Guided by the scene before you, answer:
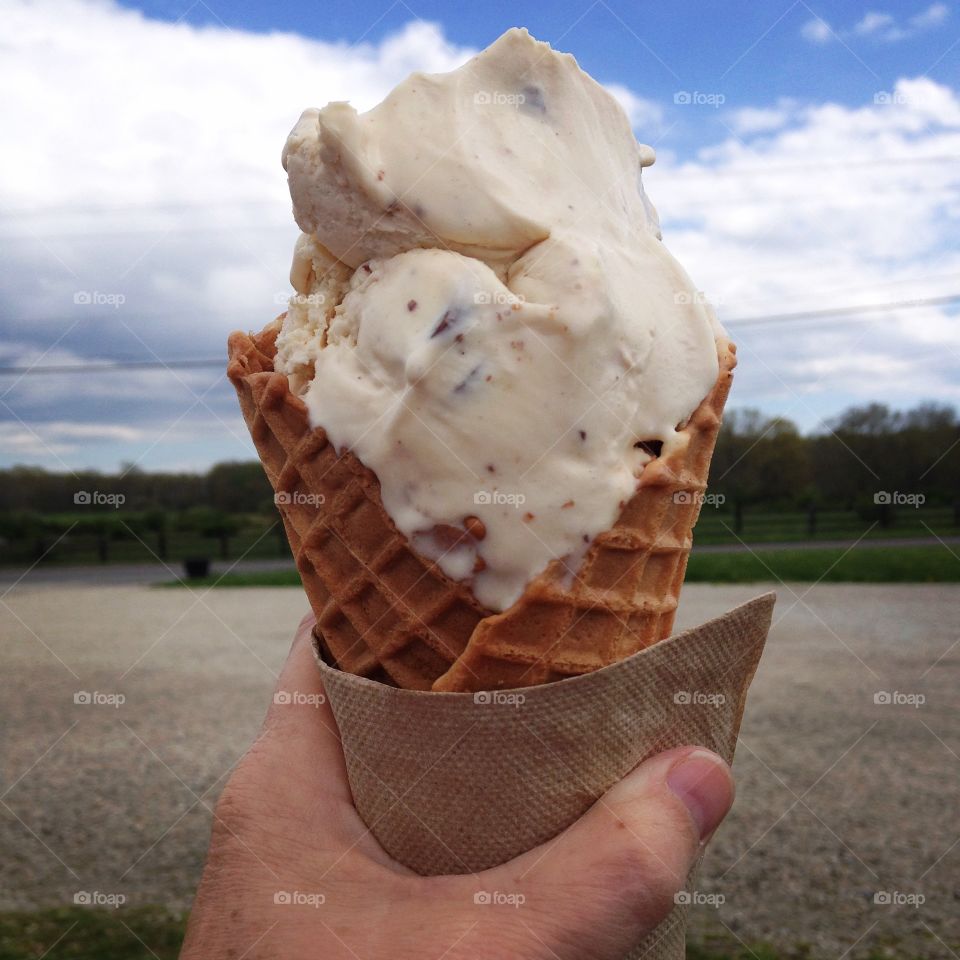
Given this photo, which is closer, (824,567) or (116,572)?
(824,567)

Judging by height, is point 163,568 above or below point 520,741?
below

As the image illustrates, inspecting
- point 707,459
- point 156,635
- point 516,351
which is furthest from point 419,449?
point 156,635

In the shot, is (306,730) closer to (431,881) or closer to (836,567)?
(431,881)

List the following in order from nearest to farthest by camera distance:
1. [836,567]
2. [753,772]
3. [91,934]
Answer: [91,934]
[753,772]
[836,567]

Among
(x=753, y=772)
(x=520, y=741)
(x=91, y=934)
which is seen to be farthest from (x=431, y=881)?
(x=753, y=772)

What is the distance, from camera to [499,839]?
1972 mm

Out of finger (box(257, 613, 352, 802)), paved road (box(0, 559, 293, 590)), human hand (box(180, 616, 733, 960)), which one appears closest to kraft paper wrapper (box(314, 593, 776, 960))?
Result: human hand (box(180, 616, 733, 960))

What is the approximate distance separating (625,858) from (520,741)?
310 mm

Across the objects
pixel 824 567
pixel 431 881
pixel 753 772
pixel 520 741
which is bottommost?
pixel 753 772

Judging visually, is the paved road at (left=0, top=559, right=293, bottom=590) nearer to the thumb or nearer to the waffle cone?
the waffle cone

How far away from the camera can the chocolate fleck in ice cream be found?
1864mm

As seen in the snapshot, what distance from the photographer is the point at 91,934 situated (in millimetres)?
4844

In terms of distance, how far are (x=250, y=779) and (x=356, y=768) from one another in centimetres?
31

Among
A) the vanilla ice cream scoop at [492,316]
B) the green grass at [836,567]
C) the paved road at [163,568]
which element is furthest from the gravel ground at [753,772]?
the paved road at [163,568]
